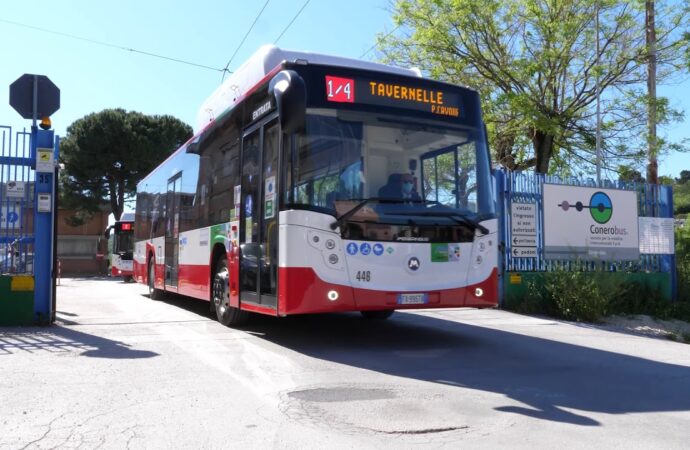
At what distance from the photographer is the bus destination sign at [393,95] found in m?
7.05

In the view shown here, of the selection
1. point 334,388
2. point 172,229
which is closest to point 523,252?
point 172,229

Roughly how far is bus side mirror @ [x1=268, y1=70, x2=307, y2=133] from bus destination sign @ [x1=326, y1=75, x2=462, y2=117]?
0.65 meters

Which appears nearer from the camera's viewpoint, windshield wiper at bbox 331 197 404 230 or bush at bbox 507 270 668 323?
windshield wiper at bbox 331 197 404 230

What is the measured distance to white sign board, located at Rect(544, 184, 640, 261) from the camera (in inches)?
499

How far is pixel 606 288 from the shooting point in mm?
11492

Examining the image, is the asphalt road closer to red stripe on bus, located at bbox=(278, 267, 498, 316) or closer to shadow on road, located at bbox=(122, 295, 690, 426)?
shadow on road, located at bbox=(122, 295, 690, 426)

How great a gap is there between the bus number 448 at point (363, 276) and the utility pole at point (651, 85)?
13396 millimetres

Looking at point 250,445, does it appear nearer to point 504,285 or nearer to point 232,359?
point 232,359

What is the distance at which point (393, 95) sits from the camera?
732cm

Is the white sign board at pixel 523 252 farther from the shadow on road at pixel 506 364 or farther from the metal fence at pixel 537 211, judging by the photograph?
the shadow on road at pixel 506 364

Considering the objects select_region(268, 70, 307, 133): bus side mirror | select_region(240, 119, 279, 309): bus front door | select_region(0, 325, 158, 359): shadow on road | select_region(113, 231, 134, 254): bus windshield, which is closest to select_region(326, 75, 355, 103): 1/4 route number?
select_region(268, 70, 307, 133): bus side mirror

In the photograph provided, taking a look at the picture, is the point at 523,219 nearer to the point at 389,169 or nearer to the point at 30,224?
Result: the point at 389,169

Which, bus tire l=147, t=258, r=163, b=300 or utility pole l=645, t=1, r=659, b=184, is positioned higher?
utility pole l=645, t=1, r=659, b=184

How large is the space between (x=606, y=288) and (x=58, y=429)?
10.2 meters
